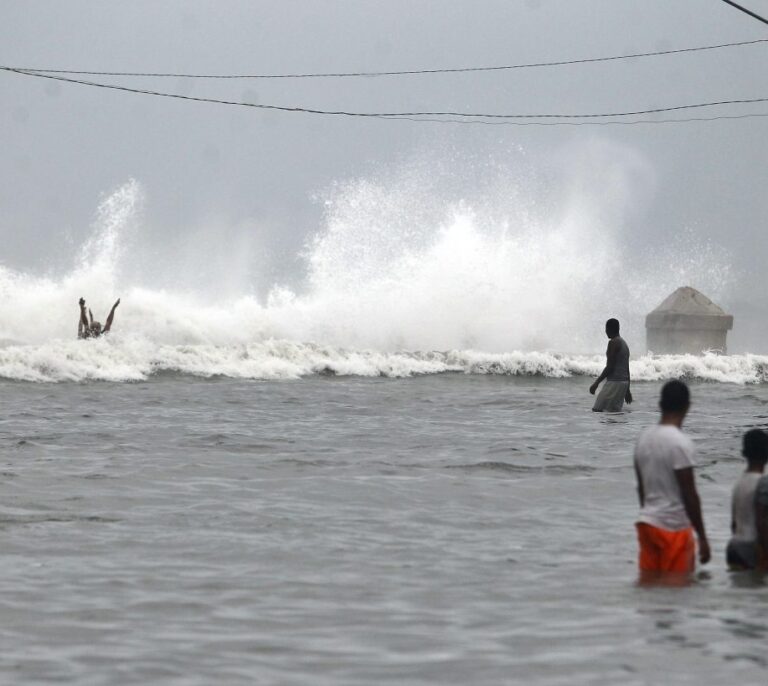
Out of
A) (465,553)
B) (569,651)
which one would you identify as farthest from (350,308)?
(569,651)

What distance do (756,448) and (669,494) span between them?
0.79 metres

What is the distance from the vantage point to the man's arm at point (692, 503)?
713cm

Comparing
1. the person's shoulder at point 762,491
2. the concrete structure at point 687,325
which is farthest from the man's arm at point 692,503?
the concrete structure at point 687,325

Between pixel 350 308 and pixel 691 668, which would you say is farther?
pixel 350 308

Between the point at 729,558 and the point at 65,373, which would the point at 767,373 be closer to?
the point at 65,373

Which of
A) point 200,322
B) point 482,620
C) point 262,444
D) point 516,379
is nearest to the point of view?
point 482,620

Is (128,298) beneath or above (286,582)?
above

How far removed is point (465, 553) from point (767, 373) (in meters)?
28.2

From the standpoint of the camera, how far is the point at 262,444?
1520cm

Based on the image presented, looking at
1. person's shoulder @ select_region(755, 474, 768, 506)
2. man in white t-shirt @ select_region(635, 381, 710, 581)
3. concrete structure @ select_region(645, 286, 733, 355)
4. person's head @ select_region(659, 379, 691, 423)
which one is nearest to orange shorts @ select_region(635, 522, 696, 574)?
man in white t-shirt @ select_region(635, 381, 710, 581)

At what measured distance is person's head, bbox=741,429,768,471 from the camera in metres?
7.73

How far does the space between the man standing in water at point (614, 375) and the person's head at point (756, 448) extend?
9581mm

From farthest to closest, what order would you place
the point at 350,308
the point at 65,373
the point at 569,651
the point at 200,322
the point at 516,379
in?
the point at 350,308
the point at 200,322
the point at 516,379
the point at 65,373
the point at 569,651

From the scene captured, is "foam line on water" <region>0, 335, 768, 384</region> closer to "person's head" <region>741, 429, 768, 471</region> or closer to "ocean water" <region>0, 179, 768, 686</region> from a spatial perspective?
"ocean water" <region>0, 179, 768, 686</region>
